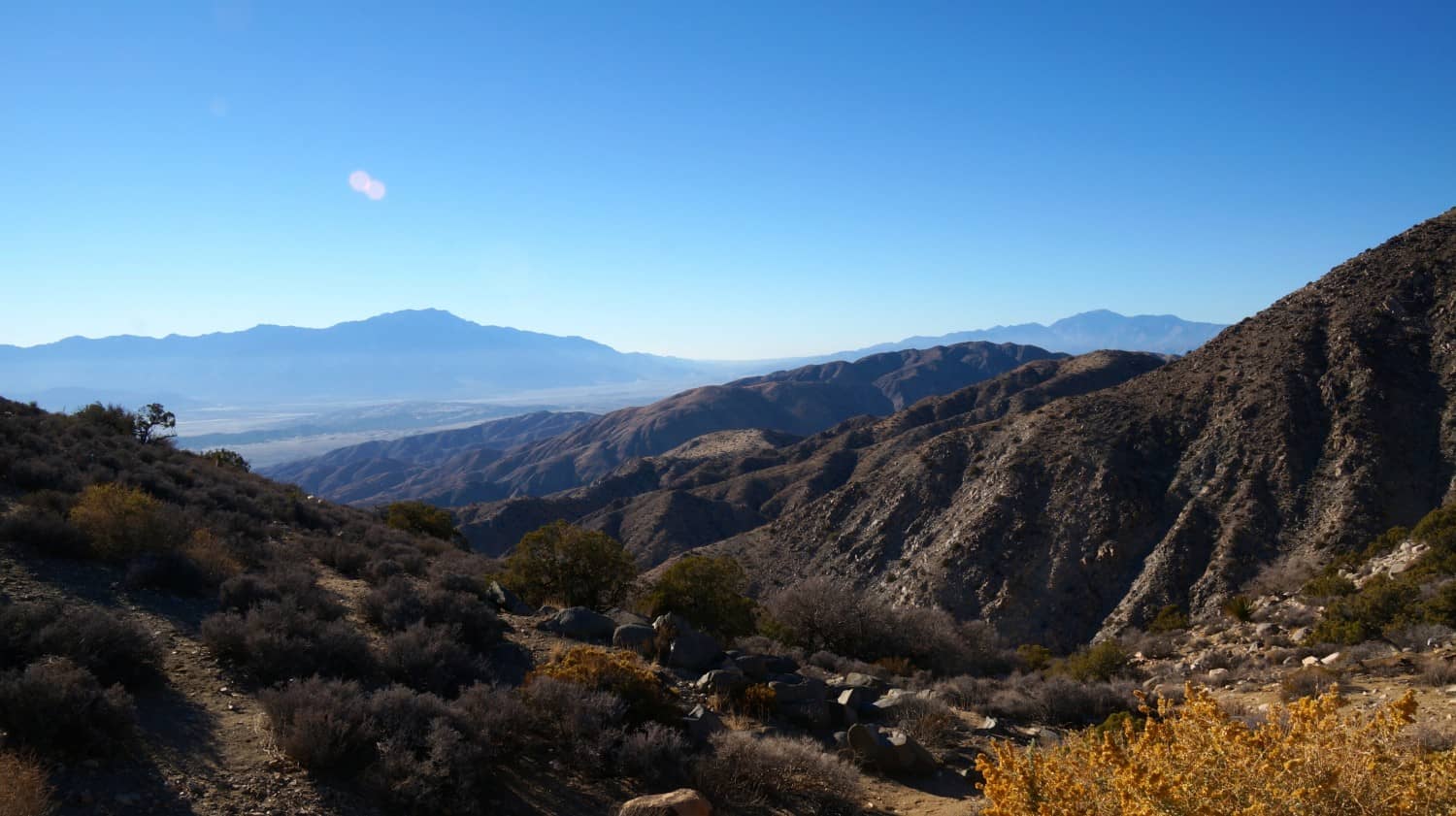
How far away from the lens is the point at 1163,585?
91.8 feet

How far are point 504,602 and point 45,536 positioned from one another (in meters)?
6.23

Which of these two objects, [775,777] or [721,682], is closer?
[775,777]

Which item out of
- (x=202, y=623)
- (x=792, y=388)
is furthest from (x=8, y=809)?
(x=792, y=388)

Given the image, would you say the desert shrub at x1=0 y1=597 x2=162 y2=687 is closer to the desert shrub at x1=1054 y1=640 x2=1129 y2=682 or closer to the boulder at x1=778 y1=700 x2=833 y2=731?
the boulder at x1=778 y1=700 x2=833 y2=731

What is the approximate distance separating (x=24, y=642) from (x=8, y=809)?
2.70m

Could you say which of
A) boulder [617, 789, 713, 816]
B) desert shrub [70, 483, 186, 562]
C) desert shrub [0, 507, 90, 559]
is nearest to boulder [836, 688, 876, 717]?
boulder [617, 789, 713, 816]

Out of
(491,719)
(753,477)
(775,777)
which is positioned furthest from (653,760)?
(753,477)

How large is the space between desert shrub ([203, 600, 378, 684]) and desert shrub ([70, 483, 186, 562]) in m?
3.42

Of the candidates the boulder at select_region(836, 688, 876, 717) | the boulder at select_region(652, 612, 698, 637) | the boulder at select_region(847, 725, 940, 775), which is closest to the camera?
the boulder at select_region(847, 725, 940, 775)

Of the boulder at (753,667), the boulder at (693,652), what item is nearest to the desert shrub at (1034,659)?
the boulder at (753,667)

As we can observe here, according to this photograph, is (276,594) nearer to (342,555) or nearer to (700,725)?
(342,555)

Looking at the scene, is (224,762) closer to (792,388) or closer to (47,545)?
(47,545)

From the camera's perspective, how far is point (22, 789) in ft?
14.8

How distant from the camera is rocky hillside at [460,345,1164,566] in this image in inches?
2372
